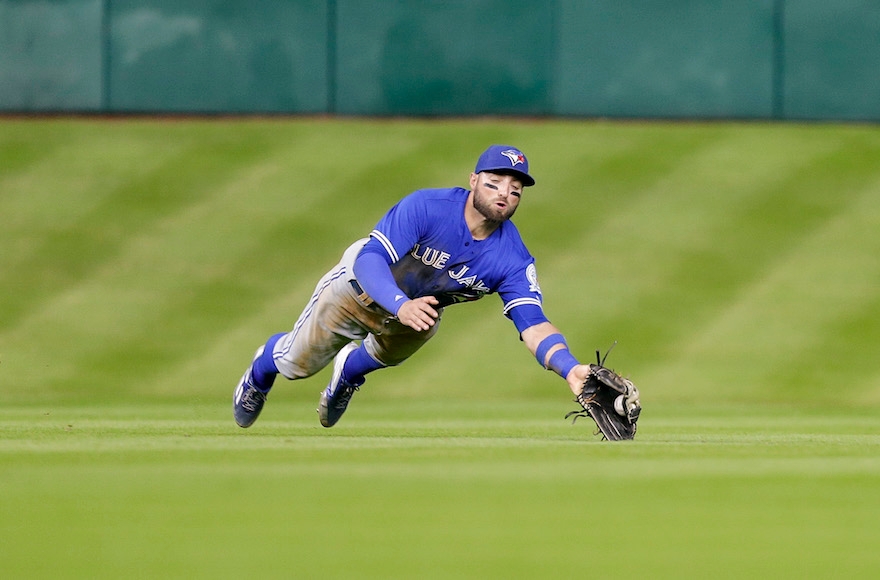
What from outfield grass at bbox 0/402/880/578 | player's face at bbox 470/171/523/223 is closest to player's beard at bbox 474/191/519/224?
player's face at bbox 470/171/523/223

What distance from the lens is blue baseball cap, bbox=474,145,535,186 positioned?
7.89 m

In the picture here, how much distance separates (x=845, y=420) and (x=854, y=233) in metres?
6.24

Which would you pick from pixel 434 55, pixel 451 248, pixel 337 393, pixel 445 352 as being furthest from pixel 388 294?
pixel 434 55

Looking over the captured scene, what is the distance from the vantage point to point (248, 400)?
30.9 feet

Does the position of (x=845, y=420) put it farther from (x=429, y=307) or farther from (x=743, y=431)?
(x=429, y=307)

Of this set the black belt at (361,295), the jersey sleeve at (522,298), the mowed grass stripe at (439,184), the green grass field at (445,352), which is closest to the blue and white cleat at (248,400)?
the green grass field at (445,352)

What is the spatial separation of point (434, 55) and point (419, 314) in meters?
12.1

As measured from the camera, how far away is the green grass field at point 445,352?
14.8 feet

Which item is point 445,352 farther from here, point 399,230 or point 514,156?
point 514,156

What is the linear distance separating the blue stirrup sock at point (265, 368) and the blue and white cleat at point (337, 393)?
1.30ft

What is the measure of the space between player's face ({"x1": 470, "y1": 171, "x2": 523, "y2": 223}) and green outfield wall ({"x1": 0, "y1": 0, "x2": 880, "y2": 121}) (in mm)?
11194

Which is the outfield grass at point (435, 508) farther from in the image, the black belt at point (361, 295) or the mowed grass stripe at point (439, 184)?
the mowed grass stripe at point (439, 184)

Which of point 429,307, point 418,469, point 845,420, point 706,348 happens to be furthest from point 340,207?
point 418,469

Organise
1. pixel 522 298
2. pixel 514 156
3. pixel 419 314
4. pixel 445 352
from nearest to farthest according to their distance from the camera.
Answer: pixel 419 314
pixel 514 156
pixel 522 298
pixel 445 352
